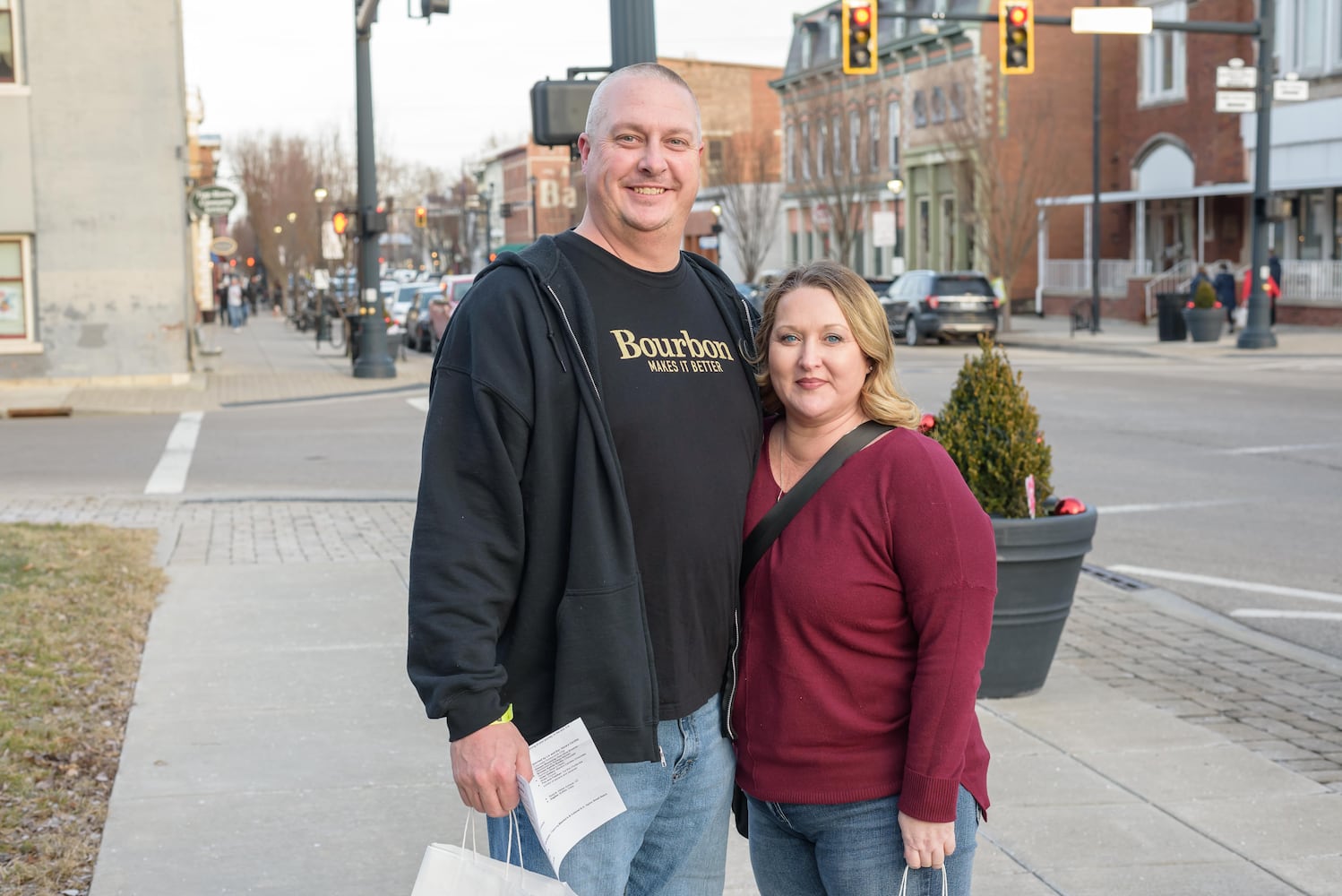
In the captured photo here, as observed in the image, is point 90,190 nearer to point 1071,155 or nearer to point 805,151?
point 1071,155

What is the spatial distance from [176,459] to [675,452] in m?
12.9

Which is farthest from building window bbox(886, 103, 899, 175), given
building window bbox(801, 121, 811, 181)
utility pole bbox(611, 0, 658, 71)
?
utility pole bbox(611, 0, 658, 71)

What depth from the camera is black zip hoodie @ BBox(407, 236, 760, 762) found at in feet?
8.22

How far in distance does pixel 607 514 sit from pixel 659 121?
732 mm

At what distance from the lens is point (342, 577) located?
8.37 m

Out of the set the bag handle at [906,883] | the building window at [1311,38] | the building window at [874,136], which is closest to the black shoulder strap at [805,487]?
the bag handle at [906,883]

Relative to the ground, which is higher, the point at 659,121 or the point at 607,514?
the point at 659,121

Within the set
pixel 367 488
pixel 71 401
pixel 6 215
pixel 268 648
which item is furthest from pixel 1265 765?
pixel 6 215

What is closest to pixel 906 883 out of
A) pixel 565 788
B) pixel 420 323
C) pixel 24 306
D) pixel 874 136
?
pixel 565 788

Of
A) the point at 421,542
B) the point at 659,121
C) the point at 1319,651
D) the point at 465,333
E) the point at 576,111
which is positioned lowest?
the point at 1319,651

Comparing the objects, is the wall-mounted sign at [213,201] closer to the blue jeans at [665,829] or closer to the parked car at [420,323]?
the parked car at [420,323]

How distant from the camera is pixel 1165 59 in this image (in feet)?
135

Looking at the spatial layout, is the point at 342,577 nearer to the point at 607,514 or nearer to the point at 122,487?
the point at 122,487

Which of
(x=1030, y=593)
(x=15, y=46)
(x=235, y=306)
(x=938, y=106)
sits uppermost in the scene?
(x=938, y=106)
